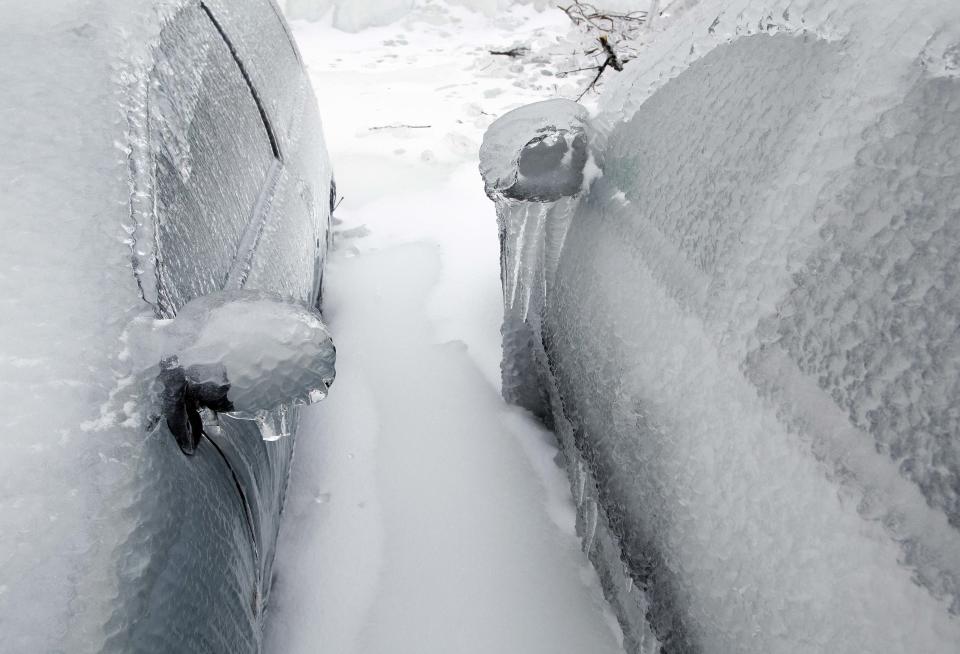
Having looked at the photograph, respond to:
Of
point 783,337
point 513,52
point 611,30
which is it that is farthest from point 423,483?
point 513,52

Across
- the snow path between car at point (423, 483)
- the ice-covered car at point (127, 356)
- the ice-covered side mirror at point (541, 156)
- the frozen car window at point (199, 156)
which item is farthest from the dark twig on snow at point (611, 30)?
the ice-covered car at point (127, 356)

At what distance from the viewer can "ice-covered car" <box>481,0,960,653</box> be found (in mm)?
672

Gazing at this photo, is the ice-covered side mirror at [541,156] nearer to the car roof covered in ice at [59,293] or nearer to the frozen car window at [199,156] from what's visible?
the frozen car window at [199,156]

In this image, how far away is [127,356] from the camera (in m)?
0.83

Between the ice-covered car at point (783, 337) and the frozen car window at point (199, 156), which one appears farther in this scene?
the frozen car window at point (199, 156)

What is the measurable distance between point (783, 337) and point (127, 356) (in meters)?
0.94

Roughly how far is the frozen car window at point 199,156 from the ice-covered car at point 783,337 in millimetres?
852

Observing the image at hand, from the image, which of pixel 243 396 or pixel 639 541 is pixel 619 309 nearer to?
pixel 639 541

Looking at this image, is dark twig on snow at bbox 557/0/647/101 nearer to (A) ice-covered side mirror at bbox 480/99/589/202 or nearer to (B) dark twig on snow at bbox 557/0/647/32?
(B) dark twig on snow at bbox 557/0/647/32

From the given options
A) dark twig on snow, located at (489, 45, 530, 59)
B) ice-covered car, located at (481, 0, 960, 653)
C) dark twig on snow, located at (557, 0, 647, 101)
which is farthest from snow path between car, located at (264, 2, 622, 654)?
dark twig on snow, located at (489, 45, 530, 59)

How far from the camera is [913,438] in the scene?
0.66 metres

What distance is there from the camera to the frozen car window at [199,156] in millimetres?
1059

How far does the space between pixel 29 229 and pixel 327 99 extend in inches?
203

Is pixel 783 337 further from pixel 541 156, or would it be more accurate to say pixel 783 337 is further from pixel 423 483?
pixel 423 483
